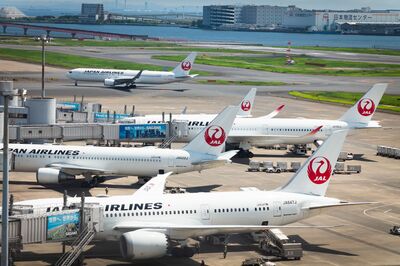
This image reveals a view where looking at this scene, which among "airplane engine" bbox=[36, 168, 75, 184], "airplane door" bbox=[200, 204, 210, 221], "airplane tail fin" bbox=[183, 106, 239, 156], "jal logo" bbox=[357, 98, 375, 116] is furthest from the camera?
"jal logo" bbox=[357, 98, 375, 116]

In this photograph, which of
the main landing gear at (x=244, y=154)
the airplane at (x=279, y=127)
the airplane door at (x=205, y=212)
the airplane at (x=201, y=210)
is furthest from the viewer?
the main landing gear at (x=244, y=154)

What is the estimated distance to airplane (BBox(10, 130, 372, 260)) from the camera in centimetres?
4922

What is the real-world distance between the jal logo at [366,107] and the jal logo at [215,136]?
97.5ft

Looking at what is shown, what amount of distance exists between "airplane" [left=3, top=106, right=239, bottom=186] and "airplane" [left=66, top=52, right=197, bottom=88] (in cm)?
9278

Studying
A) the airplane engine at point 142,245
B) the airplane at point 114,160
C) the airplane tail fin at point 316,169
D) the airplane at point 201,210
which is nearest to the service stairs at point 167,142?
the airplane at point 114,160

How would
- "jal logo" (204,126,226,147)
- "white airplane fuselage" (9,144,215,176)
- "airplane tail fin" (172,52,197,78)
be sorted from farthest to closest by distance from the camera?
"airplane tail fin" (172,52,197,78) → "white airplane fuselage" (9,144,215,176) → "jal logo" (204,126,226,147)

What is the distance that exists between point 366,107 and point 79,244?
54.7 metres

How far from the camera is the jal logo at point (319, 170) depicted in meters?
55.2

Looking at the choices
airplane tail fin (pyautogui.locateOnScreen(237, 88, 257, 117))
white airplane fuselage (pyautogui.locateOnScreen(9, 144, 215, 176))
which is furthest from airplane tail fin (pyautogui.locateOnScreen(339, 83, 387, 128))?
white airplane fuselage (pyautogui.locateOnScreen(9, 144, 215, 176))

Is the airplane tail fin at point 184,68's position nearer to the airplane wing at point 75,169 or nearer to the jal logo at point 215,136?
the airplane wing at point 75,169

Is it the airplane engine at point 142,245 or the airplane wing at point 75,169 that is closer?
the airplane engine at point 142,245

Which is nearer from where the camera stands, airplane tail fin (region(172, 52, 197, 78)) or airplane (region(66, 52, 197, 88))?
airplane (region(66, 52, 197, 88))

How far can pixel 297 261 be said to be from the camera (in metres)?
52.4

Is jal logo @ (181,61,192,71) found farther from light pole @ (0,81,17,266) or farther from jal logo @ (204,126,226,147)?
light pole @ (0,81,17,266)
